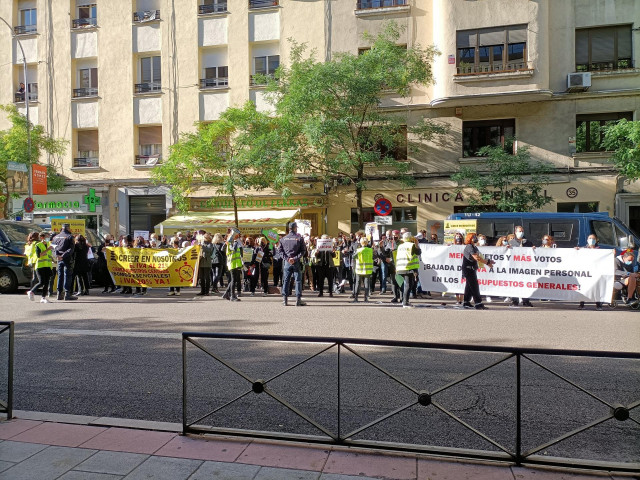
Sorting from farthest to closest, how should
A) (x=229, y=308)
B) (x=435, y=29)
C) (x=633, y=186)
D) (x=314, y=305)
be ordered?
(x=435, y=29) < (x=633, y=186) < (x=314, y=305) < (x=229, y=308)

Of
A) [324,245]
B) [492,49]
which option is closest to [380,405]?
[324,245]

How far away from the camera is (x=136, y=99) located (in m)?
24.8

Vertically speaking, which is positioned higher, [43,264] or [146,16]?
[146,16]

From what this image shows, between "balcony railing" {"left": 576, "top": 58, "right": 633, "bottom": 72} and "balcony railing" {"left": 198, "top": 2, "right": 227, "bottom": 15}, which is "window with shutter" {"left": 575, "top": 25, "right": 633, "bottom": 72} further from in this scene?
"balcony railing" {"left": 198, "top": 2, "right": 227, "bottom": 15}

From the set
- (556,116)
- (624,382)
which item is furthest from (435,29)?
(624,382)

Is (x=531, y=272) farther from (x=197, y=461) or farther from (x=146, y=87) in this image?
(x=146, y=87)

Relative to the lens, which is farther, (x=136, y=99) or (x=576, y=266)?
(x=136, y=99)

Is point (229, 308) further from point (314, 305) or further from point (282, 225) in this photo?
point (282, 225)

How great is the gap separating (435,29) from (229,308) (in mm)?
15636

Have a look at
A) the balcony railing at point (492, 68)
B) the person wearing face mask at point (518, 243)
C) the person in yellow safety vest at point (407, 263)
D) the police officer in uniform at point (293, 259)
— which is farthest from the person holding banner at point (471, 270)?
the balcony railing at point (492, 68)

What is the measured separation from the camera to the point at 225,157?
21.3 meters

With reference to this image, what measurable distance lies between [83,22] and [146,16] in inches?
139

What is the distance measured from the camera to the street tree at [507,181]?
1878 cm

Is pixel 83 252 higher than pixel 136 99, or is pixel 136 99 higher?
pixel 136 99
